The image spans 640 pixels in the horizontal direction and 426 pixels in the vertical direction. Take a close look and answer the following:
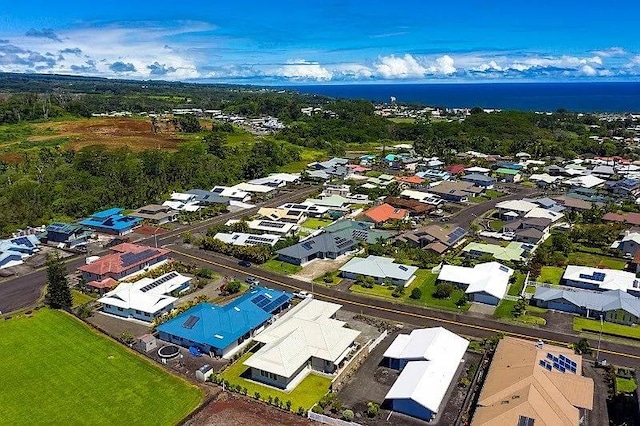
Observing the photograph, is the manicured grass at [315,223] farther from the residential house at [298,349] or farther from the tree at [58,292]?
the tree at [58,292]

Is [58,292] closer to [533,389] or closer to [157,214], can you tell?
[157,214]

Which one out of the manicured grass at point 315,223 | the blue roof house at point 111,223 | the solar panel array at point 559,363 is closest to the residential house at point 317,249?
the manicured grass at point 315,223

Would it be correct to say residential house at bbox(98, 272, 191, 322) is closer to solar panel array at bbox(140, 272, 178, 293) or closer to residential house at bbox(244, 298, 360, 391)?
solar panel array at bbox(140, 272, 178, 293)

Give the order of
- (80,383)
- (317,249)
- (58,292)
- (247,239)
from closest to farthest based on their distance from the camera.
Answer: (80,383), (58,292), (317,249), (247,239)

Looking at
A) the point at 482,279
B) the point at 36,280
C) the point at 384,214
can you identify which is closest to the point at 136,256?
the point at 36,280

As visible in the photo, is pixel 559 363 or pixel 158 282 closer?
pixel 559 363

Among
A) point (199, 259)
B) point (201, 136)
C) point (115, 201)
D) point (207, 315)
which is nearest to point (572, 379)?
point (207, 315)
